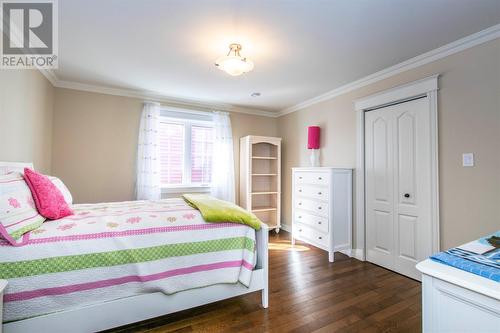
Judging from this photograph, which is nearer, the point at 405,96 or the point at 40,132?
the point at 405,96

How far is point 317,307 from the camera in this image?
1.99m

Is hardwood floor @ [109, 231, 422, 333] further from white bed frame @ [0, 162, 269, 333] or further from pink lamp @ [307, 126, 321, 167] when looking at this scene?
pink lamp @ [307, 126, 321, 167]

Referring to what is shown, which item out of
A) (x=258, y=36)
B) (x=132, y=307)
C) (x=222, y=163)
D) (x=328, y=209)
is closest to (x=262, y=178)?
(x=222, y=163)

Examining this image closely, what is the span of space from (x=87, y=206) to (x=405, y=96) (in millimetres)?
3550

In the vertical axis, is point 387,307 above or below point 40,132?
below

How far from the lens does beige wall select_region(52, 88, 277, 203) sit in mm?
3238

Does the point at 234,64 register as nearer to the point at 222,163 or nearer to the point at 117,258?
the point at 117,258

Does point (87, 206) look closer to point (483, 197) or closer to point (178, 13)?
point (178, 13)

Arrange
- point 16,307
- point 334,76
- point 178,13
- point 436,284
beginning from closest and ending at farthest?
point 436,284 → point 16,307 → point 178,13 → point 334,76

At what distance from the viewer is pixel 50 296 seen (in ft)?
4.50

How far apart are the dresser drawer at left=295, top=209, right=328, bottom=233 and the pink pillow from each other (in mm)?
2831

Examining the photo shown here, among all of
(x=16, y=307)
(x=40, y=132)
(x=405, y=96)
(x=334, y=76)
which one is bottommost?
(x=16, y=307)

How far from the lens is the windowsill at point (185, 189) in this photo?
3837mm

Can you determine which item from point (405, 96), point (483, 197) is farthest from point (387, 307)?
point (405, 96)
